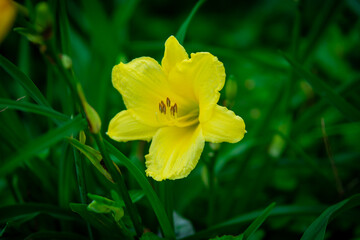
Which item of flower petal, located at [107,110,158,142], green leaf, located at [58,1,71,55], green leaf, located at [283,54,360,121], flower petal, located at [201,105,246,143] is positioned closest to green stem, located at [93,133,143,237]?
flower petal, located at [107,110,158,142]

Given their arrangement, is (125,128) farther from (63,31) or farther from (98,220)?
(63,31)

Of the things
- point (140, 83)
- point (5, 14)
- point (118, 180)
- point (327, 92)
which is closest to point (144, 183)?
point (118, 180)

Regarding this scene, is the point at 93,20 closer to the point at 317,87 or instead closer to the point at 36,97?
the point at 36,97

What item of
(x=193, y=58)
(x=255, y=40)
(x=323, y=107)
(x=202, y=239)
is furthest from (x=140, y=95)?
(x=255, y=40)

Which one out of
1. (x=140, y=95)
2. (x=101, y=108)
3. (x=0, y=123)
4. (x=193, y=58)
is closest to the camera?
(x=193, y=58)

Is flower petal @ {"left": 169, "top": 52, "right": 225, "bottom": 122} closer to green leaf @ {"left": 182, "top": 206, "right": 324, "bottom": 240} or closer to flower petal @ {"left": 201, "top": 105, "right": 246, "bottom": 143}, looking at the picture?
flower petal @ {"left": 201, "top": 105, "right": 246, "bottom": 143}

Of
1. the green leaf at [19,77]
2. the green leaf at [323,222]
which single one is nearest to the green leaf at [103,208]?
the green leaf at [19,77]
